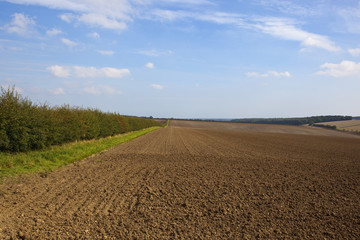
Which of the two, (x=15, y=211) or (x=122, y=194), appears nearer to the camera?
(x=15, y=211)

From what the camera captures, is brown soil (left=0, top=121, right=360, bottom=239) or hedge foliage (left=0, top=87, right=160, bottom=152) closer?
brown soil (left=0, top=121, right=360, bottom=239)

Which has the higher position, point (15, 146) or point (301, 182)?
point (15, 146)

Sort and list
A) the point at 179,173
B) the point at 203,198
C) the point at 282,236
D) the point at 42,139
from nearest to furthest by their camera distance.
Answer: the point at 282,236 → the point at 203,198 → the point at 179,173 → the point at 42,139

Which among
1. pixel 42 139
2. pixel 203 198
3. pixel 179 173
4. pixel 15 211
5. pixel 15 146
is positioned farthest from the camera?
pixel 42 139

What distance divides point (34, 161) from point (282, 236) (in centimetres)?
1049

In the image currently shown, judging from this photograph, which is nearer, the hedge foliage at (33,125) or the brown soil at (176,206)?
the brown soil at (176,206)

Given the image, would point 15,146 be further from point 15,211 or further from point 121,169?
point 15,211

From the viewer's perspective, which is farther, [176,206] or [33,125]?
[33,125]

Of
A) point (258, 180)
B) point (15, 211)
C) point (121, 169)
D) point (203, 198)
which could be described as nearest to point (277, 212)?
point (203, 198)

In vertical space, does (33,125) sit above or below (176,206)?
above

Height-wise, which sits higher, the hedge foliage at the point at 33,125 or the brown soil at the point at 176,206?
the hedge foliage at the point at 33,125

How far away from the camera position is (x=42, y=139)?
15422 mm

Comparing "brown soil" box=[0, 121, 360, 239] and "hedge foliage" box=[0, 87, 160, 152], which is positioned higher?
"hedge foliage" box=[0, 87, 160, 152]

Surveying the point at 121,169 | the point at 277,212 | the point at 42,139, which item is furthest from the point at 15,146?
the point at 277,212
